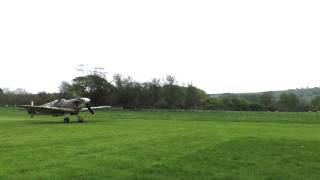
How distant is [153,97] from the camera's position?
109812 millimetres

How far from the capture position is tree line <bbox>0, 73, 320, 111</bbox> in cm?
10400

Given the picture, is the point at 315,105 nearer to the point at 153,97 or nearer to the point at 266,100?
the point at 266,100

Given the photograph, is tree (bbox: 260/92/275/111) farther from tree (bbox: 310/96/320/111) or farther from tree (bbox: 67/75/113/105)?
tree (bbox: 67/75/113/105)

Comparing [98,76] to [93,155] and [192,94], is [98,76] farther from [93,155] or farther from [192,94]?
[93,155]

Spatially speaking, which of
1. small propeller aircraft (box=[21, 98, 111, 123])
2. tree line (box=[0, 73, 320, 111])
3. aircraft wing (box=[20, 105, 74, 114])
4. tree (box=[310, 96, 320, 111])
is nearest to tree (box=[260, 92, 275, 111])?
tree line (box=[0, 73, 320, 111])

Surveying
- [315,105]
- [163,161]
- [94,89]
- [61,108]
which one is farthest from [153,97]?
[163,161]

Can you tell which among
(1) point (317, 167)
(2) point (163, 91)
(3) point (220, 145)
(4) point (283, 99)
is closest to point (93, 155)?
(3) point (220, 145)

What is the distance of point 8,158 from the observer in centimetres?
1344

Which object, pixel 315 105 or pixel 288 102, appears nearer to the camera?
pixel 315 105

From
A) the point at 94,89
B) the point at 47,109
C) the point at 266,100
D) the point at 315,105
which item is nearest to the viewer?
the point at 47,109

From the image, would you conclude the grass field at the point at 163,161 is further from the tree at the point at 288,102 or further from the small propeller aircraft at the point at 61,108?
the tree at the point at 288,102

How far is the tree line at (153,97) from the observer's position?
104000 millimetres

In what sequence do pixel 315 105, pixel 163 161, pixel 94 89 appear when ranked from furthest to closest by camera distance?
pixel 315 105, pixel 94 89, pixel 163 161

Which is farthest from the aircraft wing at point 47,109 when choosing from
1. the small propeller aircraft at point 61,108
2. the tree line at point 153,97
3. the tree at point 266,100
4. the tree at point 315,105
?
the tree at point 266,100
